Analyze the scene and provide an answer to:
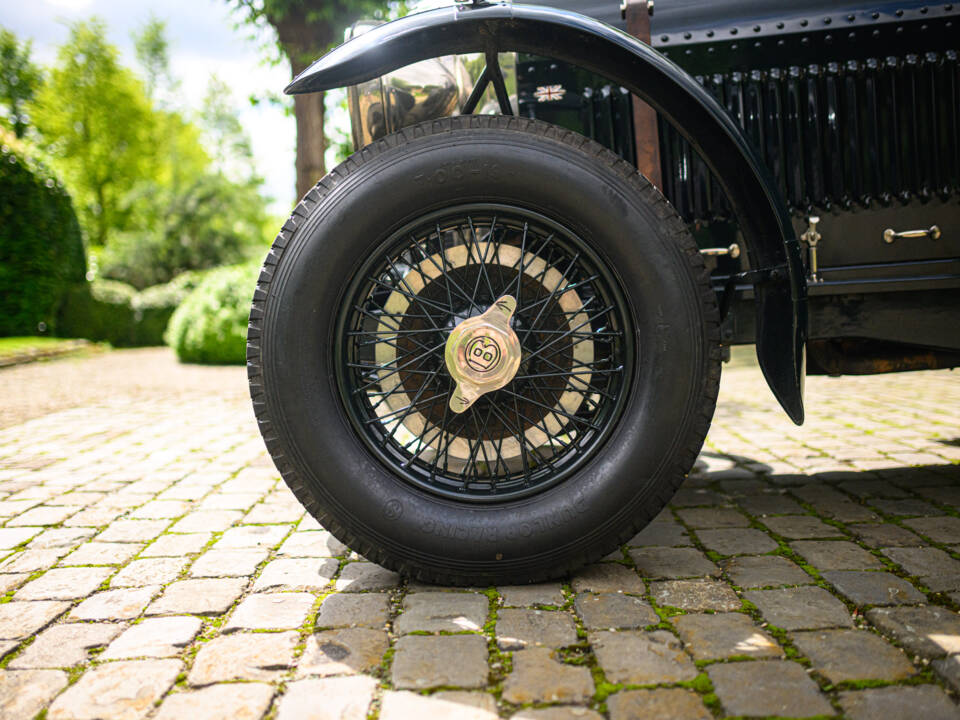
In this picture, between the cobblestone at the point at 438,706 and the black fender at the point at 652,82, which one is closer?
the cobblestone at the point at 438,706

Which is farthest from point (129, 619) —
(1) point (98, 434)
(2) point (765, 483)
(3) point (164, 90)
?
(3) point (164, 90)

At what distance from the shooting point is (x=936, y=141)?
7.30 ft

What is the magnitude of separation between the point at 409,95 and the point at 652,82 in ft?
2.65

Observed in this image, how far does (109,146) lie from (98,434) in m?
29.4

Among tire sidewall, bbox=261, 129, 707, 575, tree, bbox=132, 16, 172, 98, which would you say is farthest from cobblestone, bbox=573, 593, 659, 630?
tree, bbox=132, 16, 172, 98

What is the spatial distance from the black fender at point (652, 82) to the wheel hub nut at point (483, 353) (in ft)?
2.27

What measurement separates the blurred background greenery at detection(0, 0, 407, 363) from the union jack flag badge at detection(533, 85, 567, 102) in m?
6.45

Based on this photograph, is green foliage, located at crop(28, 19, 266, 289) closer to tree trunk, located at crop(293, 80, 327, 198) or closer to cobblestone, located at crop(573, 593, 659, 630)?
tree trunk, located at crop(293, 80, 327, 198)

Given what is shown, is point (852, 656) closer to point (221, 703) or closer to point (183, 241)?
point (221, 703)

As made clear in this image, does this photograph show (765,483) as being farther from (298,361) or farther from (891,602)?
(298,361)

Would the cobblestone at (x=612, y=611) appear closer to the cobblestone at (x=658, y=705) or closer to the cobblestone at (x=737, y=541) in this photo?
the cobblestone at (x=658, y=705)

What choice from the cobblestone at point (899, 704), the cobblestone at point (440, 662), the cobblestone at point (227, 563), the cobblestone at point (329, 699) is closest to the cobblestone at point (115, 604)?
the cobblestone at point (227, 563)

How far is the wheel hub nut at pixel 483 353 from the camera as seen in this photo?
6.31 feet

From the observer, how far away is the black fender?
1867 mm
